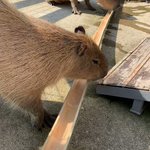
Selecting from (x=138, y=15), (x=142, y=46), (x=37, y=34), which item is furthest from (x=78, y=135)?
(x=138, y=15)

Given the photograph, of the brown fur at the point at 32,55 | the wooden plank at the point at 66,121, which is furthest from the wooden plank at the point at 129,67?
the brown fur at the point at 32,55

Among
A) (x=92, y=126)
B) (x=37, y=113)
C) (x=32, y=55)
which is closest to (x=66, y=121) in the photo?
(x=37, y=113)

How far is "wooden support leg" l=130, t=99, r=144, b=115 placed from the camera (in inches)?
128

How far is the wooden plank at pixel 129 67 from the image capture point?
11.3ft

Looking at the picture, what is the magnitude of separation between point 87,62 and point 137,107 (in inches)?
30.9

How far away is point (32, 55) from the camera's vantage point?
8.59 feet

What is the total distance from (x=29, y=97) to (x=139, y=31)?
11.1ft

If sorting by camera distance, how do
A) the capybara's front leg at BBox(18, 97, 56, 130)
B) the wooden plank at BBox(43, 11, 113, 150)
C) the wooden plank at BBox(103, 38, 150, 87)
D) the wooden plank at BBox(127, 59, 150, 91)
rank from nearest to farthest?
the wooden plank at BBox(43, 11, 113, 150) < the capybara's front leg at BBox(18, 97, 56, 130) < the wooden plank at BBox(127, 59, 150, 91) < the wooden plank at BBox(103, 38, 150, 87)

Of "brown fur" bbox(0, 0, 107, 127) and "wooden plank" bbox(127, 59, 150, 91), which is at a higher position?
"brown fur" bbox(0, 0, 107, 127)

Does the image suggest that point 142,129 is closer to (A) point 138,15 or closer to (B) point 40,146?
(B) point 40,146

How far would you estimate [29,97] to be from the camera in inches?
108

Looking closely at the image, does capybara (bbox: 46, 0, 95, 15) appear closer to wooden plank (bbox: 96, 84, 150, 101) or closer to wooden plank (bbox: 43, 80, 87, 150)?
wooden plank (bbox: 96, 84, 150, 101)

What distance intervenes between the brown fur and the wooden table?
0.63m

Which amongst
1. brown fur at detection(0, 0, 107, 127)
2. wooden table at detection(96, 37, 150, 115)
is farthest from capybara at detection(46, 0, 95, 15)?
brown fur at detection(0, 0, 107, 127)
